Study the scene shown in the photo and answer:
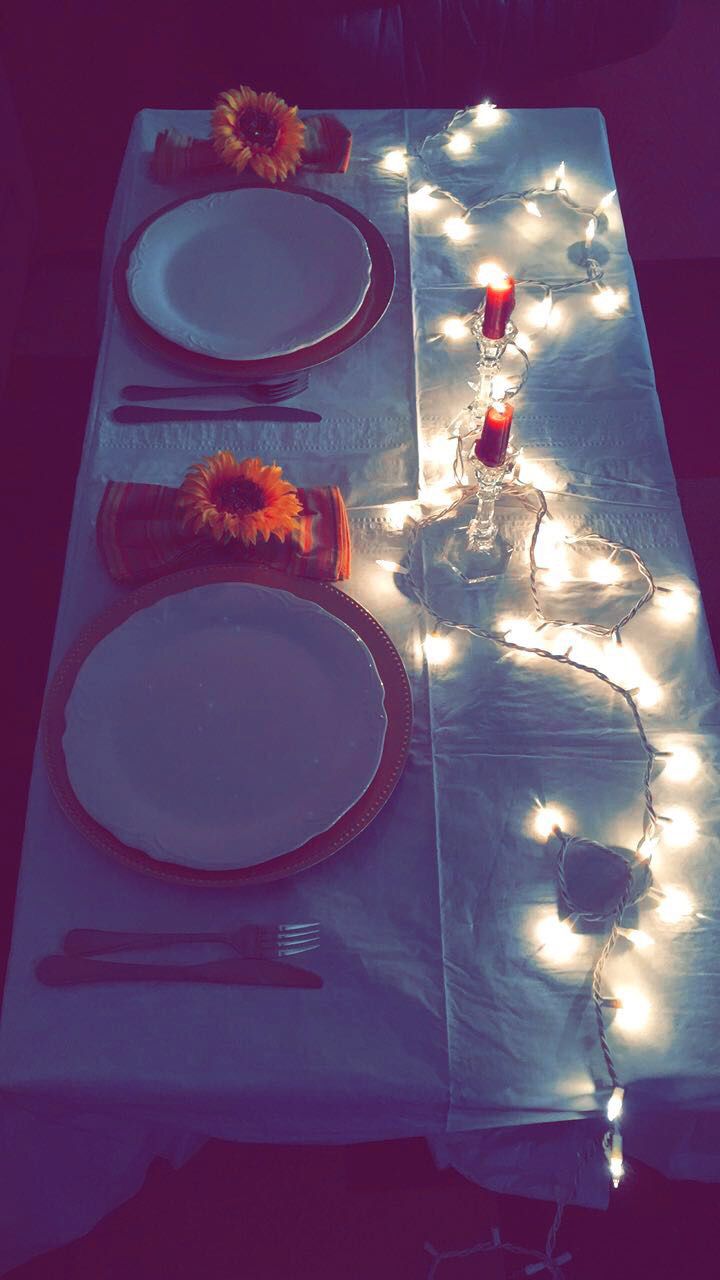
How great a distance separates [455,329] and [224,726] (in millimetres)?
601

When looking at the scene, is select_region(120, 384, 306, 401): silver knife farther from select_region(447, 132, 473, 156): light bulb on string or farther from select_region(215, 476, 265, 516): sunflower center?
select_region(447, 132, 473, 156): light bulb on string

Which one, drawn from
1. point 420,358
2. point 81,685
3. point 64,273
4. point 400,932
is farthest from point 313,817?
point 64,273

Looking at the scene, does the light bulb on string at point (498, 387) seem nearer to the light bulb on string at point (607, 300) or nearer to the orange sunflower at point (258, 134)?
the light bulb on string at point (607, 300)

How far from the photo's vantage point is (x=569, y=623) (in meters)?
0.93

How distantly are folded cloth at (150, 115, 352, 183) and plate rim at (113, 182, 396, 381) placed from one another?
0.07m

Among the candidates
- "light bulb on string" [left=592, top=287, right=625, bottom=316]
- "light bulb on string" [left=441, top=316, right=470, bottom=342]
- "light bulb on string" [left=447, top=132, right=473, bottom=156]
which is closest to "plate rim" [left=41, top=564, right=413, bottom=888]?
"light bulb on string" [left=441, top=316, right=470, bottom=342]

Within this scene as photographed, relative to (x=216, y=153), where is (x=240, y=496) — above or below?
below

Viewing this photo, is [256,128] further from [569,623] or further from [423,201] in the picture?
[569,623]

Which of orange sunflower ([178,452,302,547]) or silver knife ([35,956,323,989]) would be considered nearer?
silver knife ([35,956,323,989])

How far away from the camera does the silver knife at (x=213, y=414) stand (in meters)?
1.04

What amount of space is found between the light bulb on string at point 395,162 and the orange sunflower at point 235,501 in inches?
23.8

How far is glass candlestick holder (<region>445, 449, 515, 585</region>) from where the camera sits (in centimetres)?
97

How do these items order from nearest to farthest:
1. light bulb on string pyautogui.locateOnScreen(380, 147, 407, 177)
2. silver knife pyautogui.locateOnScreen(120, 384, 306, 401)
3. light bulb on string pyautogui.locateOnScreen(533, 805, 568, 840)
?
light bulb on string pyautogui.locateOnScreen(533, 805, 568, 840), silver knife pyautogui.locateOnScreen(120, 384, 306, 401), light bulb on string pyautogui.locateOnScreen(380, 147, 407, 177)

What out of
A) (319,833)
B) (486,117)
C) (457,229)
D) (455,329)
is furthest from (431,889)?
(486,117)
